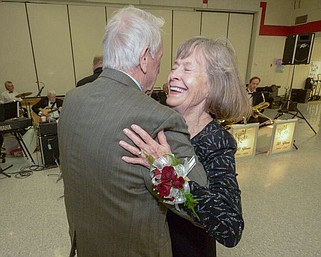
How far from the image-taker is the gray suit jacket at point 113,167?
686mm

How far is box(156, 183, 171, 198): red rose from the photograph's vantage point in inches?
26.6

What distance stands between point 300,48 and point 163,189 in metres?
5.75

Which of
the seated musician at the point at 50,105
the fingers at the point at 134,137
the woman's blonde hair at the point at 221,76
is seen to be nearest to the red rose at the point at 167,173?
the fingers at the point at 134,137

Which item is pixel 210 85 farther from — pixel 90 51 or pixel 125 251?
Result: pixel 90 51

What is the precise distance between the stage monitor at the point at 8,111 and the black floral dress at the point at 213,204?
11.6ft

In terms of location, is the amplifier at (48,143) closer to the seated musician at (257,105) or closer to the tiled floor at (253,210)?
the tiled floor at (253,210)

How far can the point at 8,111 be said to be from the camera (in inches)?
145

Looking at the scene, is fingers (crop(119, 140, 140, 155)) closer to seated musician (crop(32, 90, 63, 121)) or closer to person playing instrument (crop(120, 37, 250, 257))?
person playing instrument (crop(120, 37, 250, 257))

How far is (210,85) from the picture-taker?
1035mm

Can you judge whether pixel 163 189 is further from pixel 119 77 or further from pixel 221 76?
pixel 221 76

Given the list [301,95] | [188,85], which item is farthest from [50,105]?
[301,95]

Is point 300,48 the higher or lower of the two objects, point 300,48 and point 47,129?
the higher

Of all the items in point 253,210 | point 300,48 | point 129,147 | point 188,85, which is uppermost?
point 300,48

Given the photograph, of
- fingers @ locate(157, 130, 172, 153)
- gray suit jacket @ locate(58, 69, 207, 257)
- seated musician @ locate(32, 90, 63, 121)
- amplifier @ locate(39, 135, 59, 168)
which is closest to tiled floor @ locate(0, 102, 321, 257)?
amplifier @ locate(39, 135, 59, 168)
